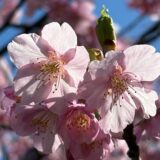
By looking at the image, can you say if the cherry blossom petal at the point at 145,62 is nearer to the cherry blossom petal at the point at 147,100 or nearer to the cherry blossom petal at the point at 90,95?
the cherry blossom petal at the point at 147,100

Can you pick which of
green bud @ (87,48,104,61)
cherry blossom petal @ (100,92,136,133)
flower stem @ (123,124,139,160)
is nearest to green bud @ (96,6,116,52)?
green bud @ (87,48,104,61)

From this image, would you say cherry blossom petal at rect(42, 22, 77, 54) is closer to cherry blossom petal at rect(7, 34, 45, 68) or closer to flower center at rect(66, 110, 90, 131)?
cherry blossom petal at rect(7, 34, 45, 68)

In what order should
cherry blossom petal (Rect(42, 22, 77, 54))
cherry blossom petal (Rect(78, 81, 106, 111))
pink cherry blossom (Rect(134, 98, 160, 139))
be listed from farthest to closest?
1. pink cherry blossom (Rect(134, 98, 160, 139))
2. cherry blossom petal (Rect(42, 22, 77, 54))
3. cherry blossom petal (Rect(78, 81, 106, 111))

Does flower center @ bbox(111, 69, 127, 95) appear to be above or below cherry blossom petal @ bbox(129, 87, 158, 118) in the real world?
above

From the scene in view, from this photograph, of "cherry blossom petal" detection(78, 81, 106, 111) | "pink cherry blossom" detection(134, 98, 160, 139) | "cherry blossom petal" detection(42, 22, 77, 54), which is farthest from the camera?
"pink cherry blossom" detection(134, 98, 160, 139)

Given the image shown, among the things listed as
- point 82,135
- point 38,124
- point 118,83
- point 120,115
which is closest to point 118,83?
point 118,83

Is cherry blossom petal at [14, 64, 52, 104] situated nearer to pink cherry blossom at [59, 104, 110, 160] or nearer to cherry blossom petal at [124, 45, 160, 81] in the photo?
pink cherry blossom at [59, 104, 110, 160]

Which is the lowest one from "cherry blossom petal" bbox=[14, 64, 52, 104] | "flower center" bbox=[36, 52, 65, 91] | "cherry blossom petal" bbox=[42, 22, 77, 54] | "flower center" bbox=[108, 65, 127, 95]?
"flower center" bbox=[108, 65, 127, 95]

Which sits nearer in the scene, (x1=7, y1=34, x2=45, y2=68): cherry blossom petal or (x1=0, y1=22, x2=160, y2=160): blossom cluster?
(x1=0, y1=22, x2=160, y2=160): blossom cluster
